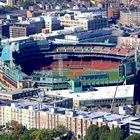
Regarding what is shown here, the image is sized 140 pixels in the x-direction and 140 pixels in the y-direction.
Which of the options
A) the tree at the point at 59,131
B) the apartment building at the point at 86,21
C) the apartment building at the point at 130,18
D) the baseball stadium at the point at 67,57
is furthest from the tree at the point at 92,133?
the apartment building at the point at 130,18

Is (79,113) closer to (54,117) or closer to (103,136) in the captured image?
(54,117)

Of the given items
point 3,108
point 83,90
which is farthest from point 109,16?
point 3,108

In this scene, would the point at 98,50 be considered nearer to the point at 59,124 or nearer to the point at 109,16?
the point at 109,16

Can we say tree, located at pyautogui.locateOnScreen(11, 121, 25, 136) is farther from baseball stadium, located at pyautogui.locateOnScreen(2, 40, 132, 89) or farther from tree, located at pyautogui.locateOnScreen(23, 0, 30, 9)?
tree, located at pyautogui.locateOnScreen(23, 0, 30, 9)

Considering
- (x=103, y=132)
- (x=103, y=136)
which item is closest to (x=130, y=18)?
(x=103, y=132)

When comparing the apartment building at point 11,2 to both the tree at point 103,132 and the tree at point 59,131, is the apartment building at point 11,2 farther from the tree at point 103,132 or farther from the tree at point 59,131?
the tree at point 103,132

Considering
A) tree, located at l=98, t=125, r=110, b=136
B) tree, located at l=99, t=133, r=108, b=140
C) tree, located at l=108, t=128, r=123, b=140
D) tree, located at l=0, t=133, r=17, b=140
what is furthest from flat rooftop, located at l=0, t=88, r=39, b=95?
tree, located at l=108, t=128, r=123, b=140
